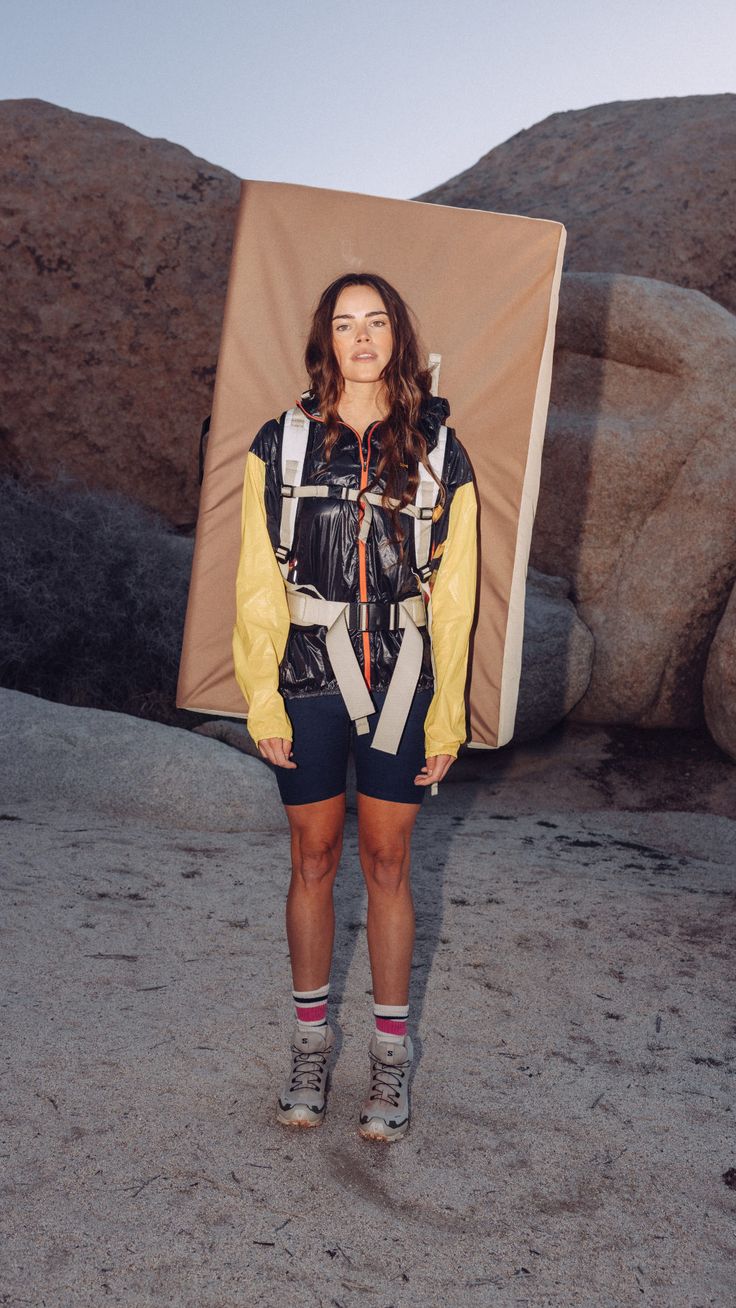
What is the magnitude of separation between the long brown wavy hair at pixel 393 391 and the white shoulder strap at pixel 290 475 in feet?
0.20

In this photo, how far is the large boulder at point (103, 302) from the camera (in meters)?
8.44

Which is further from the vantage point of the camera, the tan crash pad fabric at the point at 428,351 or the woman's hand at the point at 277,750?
the tan crash pad fabric at the point at 428,351

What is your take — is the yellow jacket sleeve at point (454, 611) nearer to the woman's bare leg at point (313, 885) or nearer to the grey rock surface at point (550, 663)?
the woman's bare leg at point (313, 885)

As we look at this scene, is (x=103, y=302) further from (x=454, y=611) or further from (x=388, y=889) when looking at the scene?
(x=388, y=889)

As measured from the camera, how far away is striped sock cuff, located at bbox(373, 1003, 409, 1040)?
107 inches

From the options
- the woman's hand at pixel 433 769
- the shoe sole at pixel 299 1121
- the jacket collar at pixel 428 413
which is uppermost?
the jacket collar at pixel 428 413

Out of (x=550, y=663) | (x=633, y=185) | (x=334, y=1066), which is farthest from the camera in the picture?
(x=633, y=185)

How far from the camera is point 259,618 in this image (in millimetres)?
2611

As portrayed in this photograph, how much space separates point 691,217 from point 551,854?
614cm

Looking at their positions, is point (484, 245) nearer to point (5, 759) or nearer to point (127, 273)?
point (5, 759)

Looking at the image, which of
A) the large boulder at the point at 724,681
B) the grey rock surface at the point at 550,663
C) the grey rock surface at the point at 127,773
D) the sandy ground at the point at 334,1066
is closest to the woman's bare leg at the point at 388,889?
the sandy ground at the point at 334,1066

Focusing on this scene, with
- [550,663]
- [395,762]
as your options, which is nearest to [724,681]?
[550,663]

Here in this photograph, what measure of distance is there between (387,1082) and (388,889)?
0.48 metres

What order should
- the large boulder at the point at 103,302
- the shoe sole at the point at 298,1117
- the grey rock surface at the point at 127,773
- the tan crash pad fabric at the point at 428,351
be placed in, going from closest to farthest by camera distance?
the shoe sole at the point at 298,1117 < the tan crash pad fabric at the point at 428,351 < the grey rock surface at the point at 127,773 < the large boulder at the point at 103,302
